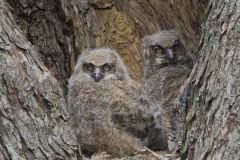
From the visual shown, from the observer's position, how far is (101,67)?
205 inches

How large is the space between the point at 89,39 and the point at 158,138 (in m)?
1.39

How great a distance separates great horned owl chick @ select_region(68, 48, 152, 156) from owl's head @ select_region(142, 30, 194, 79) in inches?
29.9

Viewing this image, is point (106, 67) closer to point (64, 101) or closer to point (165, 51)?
point (165, 51)

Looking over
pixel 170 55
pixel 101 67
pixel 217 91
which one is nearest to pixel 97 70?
pixel 101 67

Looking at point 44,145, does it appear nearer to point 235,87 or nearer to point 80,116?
point 235,87

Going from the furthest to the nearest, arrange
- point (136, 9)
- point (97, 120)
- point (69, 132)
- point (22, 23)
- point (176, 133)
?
point (136, 9) → point (22, 23) → point (176, 133) → point (97, 120) → point (69, 132)

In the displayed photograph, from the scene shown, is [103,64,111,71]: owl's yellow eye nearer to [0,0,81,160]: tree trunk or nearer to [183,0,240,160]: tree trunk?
[0,0,81,160]: tree trunk

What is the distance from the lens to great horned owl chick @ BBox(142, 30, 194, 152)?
5.29 meters

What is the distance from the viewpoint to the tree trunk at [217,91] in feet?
10.0

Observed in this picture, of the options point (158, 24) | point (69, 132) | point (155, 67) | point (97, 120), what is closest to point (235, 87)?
point (69, 132)

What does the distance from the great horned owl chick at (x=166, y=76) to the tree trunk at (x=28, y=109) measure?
1.87 m

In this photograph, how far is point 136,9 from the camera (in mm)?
6184

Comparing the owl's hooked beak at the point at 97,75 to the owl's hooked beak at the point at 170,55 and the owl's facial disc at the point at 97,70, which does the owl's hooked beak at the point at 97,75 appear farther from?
the owl's hooked beak at the point at 170,55

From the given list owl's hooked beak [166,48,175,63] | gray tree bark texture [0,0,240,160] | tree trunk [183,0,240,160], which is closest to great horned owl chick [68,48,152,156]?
owl's hooked beak [166,48,175,63]
